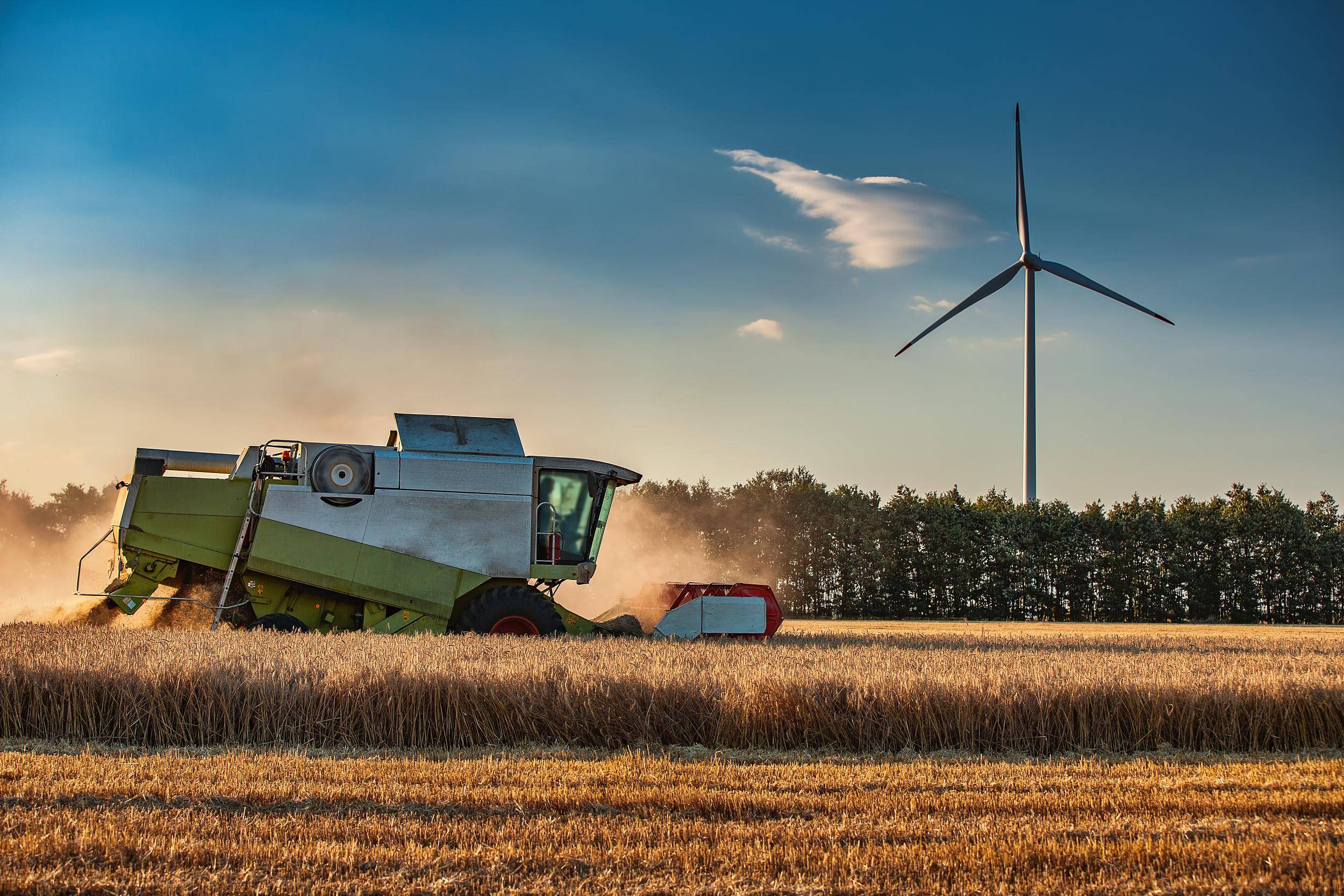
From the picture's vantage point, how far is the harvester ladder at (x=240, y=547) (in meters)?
14.8

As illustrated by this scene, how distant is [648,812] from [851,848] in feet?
4.20

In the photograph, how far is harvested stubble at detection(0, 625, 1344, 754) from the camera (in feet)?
28.1

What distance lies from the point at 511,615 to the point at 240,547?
3913 millimetres

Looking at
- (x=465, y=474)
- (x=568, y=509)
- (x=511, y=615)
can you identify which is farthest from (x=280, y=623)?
(x=568, y=509)

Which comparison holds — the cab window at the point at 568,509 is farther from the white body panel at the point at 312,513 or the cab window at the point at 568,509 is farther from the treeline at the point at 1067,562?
the treeline at the point at 1067,562

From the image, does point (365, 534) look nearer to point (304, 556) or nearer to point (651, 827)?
point (304, 556)

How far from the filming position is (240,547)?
14.9 metres

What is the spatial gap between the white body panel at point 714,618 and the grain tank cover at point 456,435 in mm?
3491

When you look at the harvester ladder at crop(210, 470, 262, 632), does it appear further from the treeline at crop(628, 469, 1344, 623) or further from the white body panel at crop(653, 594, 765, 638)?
the treeline at crop(628, 469, 1344, 623)

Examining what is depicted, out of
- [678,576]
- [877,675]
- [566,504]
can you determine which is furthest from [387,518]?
[678,576]

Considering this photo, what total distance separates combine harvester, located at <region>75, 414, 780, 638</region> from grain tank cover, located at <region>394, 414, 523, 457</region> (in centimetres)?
2

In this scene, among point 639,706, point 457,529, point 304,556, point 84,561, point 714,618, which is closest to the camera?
point 639,706

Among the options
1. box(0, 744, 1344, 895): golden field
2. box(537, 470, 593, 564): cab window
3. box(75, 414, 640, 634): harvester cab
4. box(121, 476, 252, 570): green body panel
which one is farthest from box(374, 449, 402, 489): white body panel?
box(0, 744, 1344, 895): golden field

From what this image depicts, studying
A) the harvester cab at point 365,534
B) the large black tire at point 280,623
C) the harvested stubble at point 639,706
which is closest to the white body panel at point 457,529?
the harvester cab at point 365,534
